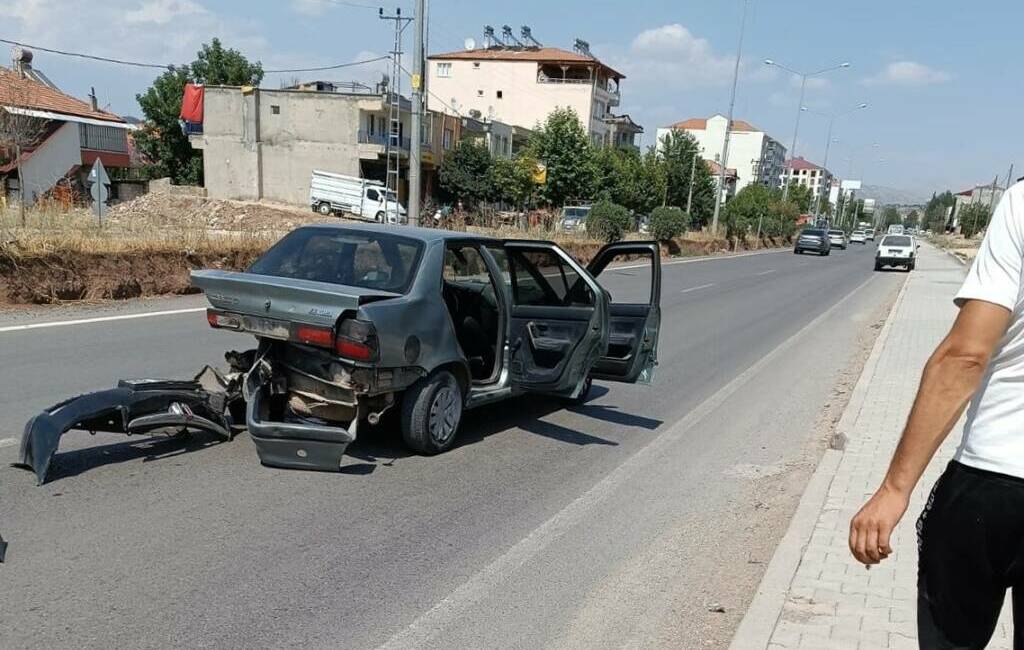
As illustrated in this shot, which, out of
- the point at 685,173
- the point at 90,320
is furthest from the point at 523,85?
the point at 90,320

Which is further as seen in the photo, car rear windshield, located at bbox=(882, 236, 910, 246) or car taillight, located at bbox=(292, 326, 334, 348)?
car rear windshield, located at bbox=(882, 236, 910, 246)

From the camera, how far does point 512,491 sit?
5.21 m

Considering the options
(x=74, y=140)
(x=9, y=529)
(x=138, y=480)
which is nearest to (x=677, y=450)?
(x=138, y=480)

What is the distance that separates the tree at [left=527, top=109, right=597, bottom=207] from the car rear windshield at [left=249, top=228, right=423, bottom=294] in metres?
44.4

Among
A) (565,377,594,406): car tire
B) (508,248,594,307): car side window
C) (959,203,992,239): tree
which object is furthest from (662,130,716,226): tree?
(508,248,594,307): car side window

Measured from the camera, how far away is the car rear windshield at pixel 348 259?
559 cm

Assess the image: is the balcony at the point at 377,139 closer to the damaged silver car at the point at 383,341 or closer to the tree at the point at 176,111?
the tree at the point at 176,111

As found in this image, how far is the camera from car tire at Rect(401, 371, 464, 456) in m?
5.50

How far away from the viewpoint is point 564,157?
49.8 metres

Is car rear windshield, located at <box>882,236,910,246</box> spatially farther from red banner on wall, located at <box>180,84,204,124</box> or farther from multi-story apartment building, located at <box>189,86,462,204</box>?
red banner on wall, located at <box>180,84,204,124</box>

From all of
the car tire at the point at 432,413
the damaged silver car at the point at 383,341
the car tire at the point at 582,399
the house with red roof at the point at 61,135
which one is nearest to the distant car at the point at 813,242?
the house with red roof at the point at 61,135

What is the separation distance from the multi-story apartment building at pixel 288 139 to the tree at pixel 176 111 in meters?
10.0

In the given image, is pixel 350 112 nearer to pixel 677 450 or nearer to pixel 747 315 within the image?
pixel 747 315

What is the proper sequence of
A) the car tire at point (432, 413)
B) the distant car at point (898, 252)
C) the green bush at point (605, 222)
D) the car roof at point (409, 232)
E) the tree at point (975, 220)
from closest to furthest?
1. the car tire at point (432, 413)
2. the car roof at point (409, 232)
3. the green bush at point (605, 222)
4. the distant car at point (898, 252)
5. the tree at point (975, 220)
